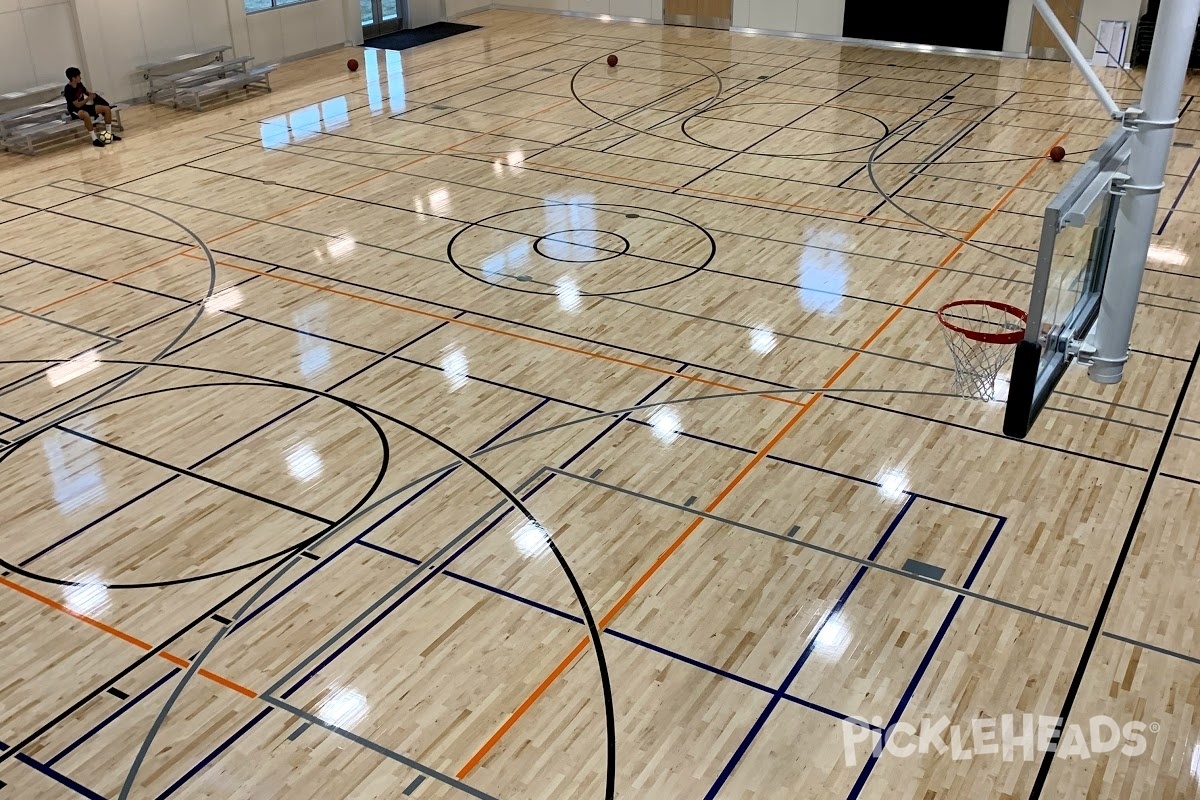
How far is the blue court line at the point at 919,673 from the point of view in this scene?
17.7 ft

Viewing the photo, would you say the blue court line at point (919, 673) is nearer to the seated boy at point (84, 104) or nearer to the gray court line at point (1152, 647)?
the gray court line at point (1152, 647)

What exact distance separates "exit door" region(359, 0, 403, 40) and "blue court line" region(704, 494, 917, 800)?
1668 cm

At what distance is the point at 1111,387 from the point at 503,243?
5822 mm

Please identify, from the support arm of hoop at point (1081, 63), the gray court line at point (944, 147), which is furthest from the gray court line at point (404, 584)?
the gray court line at point (944, 147)

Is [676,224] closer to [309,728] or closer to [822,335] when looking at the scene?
[822,335]

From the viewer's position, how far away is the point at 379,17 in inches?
841

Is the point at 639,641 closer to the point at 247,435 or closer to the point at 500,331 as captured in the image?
the point at 247,435

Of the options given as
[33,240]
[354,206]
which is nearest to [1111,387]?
[354,206]

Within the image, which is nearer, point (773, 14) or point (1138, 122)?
point (1138, 122)

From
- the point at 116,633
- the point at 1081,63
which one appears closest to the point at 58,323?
the point at 116,633

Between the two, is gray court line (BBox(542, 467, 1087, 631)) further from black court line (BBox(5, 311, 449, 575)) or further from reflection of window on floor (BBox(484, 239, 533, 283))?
reflection of window on floor (BBox(484, 239, 533, 283))

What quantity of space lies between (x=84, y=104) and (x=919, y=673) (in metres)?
13.3

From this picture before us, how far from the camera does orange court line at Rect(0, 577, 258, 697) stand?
600 centimetres

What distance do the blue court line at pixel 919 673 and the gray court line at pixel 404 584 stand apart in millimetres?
2705
